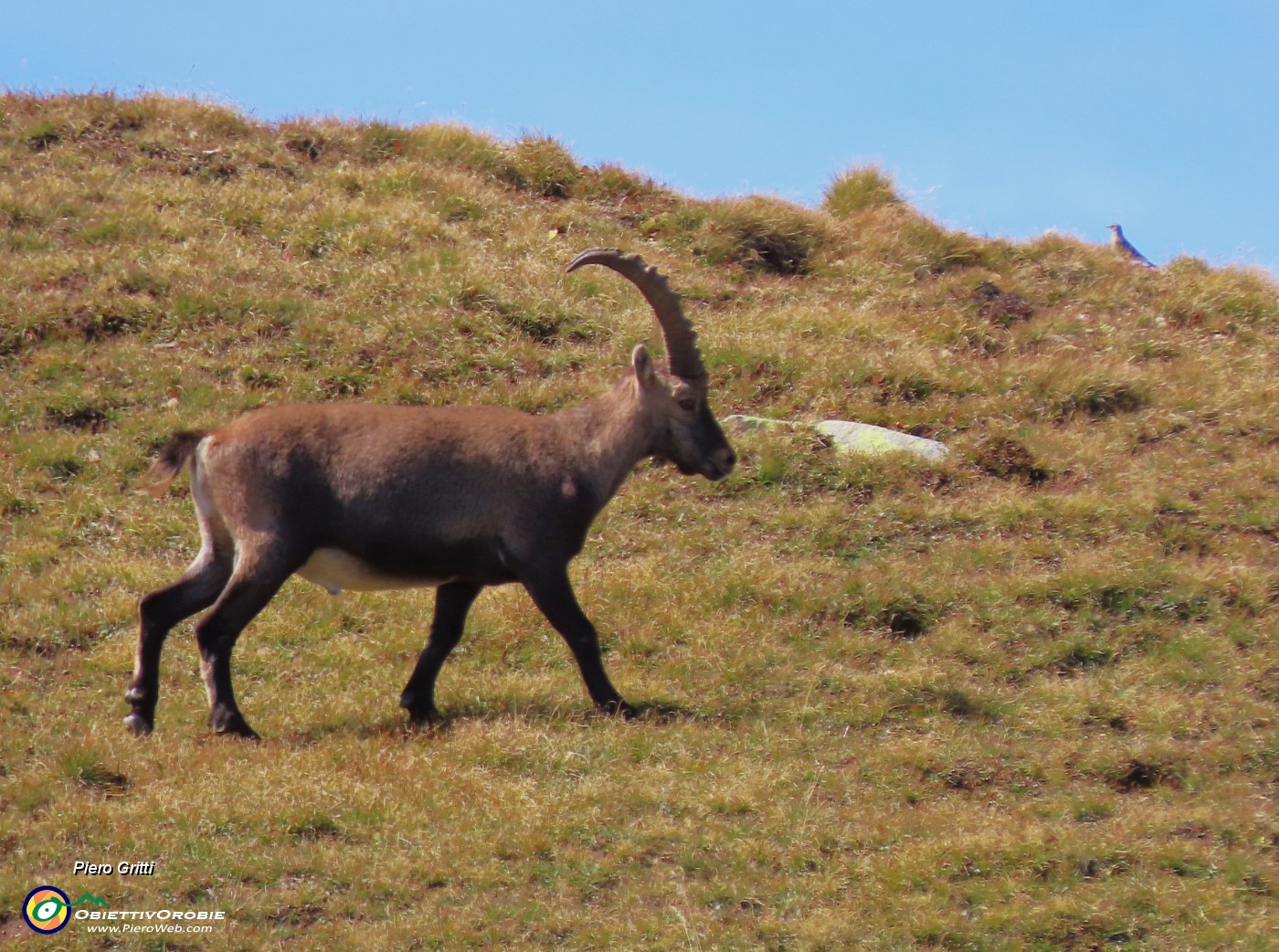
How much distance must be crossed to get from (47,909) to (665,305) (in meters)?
5.86

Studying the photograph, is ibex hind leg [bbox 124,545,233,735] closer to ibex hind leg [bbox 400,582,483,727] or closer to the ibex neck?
ibex hind leg [bbox 400,582,483,727]

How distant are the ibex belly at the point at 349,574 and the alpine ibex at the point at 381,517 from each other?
1 centimetres

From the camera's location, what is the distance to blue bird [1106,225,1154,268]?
2172cm

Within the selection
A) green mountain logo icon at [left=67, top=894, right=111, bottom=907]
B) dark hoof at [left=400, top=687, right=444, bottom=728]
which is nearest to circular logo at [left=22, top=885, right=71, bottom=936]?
green mountain logo icon at [left=67, top=894, right=111, bottom=907]

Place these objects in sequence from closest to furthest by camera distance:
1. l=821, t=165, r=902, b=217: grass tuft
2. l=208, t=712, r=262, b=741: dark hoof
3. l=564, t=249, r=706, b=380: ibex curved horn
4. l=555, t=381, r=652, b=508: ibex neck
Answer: l=208, t=712, r=262, b=741: dark hoof, l=555, t=381, r=652, b=508: ibex neck, l=564, t=249, r=706, b=380: ibex curved horn, l=821, t=165, r=902, b=217: grass tuft

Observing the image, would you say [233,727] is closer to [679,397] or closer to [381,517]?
[381,517]

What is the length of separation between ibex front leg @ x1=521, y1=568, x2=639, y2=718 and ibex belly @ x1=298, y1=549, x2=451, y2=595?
0.61 metres

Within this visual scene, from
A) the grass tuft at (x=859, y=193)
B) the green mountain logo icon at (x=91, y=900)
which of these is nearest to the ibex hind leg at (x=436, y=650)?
the green mountain logo icon at (x=91, y=900)

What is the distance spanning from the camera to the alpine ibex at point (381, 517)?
32.7 ft

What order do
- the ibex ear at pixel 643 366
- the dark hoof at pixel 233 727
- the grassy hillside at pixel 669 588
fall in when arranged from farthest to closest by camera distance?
the ibex ear at pixel 643 366
the dark hoof at pixel 233 727
the grassy hillside at pixel 669 588

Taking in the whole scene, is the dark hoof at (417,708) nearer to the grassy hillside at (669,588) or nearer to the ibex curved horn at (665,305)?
the grassy hillside at (669,588)

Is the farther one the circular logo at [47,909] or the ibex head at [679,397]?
the ibex head at [679,397]

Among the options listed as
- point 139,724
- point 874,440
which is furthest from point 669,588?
point 139,724

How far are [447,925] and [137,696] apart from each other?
10.7 ft
